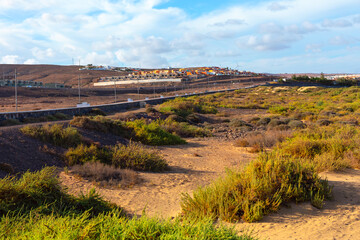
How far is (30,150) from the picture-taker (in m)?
10.1

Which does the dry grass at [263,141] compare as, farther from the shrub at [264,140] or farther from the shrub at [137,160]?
the shrub at [137,160]

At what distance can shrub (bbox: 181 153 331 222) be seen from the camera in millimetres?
5453

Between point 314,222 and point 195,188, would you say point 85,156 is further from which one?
point 314,222

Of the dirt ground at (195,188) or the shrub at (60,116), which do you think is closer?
the dirt ground at (195,188)

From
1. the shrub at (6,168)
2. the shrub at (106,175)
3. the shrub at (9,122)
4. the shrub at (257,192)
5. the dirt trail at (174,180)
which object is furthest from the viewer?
the shrub at (9,122)

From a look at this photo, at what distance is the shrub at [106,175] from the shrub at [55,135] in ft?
9.22

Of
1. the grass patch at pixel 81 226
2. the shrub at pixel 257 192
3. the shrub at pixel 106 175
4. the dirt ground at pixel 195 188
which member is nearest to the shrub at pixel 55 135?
the dirt ground at pixel 195 188

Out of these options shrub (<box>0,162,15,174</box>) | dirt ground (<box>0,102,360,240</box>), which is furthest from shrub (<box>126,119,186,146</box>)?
shrub (<box>0,162,15,174</box>)

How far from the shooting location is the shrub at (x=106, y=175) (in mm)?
8377

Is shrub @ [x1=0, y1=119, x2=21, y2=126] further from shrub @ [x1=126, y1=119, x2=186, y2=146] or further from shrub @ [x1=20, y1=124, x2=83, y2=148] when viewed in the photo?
shrub @ [x1=126, y1=119, x2=186, y2=146]

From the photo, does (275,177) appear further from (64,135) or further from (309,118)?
(309,118)

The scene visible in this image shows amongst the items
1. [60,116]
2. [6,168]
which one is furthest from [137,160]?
[60,116]

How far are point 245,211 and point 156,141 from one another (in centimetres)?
1038

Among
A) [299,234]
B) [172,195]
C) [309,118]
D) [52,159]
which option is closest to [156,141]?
[52,159]
